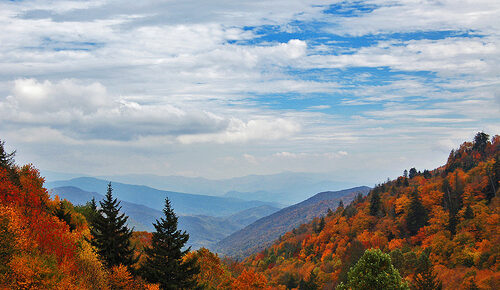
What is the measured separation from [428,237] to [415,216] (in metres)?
16.0

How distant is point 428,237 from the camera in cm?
12675

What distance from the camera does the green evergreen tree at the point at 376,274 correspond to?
91.4 feet

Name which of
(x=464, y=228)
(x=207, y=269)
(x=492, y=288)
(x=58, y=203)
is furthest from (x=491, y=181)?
(x=58, y=203)

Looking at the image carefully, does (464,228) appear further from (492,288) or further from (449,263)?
(492,288)

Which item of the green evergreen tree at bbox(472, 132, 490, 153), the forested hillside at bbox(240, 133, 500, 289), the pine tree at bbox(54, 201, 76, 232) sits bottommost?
the forested hillside at bbox(240, 133, 500, 289)

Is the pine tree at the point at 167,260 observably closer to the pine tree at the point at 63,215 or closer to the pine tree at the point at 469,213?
the pine tree at the point at 63,215

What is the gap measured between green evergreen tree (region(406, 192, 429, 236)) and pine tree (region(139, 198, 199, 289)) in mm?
122625

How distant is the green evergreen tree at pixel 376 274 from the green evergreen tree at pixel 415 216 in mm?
124896

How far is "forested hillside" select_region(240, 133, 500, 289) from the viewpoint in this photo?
8563cm

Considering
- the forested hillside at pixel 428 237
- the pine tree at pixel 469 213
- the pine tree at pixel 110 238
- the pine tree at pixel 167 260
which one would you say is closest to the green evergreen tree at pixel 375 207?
the forested hillside at pixel 428 237

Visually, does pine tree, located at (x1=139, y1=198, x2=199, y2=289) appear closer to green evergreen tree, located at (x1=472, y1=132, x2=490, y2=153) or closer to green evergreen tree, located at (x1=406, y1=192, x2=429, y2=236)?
green evergreen tree, located at (x1=406, y1=192, x2=429, y2=236)

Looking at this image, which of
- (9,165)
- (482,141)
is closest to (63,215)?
(9,165)

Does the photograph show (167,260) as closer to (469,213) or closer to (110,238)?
(110,238)

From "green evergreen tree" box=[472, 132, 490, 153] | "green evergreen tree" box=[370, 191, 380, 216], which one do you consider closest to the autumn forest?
"green evergreen tree" box=[370, 191, 380, 216]
